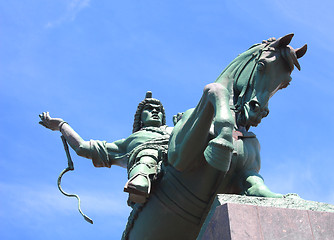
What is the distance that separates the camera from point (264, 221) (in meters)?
A: 4.26

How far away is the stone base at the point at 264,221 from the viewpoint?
4172 millimetres

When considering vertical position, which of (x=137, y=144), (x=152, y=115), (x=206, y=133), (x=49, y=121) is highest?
(x=49, y=121)

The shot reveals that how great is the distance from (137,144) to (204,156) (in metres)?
1.75

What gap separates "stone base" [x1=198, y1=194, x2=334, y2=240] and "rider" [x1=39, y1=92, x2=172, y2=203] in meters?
1.68

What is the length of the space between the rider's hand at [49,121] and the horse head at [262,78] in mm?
3104

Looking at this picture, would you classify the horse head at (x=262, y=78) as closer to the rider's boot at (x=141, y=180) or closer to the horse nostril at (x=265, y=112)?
the horse nostril at (x=265, y=112)

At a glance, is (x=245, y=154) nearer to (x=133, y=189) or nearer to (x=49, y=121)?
(x=133, y=189)

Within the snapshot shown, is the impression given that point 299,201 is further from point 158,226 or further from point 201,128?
point 158,226

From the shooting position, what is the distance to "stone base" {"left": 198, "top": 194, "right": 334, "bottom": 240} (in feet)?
13.7

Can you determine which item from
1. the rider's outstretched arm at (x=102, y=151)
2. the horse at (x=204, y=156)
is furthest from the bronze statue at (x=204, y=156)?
the rider's outstretched arm at (x=102, y=151)

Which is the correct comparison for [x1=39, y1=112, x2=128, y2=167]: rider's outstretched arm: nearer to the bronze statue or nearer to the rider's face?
the rider's face

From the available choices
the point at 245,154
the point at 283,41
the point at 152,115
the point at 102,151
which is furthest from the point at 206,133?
the point at 102,151

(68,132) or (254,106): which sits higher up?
(68,132)

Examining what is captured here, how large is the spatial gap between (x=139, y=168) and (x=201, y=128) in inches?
46.0
